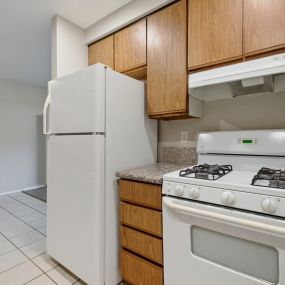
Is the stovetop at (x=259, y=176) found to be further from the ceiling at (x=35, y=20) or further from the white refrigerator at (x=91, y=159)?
the ceiling at (x=35, y=20)

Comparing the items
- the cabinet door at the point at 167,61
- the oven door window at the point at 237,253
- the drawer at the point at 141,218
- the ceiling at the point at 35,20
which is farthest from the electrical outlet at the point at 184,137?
the ceiling at the point at 35,20

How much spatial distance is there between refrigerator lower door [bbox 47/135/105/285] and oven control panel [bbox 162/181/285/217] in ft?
1.70

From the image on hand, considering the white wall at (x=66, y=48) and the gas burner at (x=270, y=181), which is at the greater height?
the white wall at (x=66, y=48)

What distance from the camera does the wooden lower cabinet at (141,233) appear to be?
1256 mm

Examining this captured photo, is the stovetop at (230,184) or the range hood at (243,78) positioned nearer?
the stovetop at (230,184)

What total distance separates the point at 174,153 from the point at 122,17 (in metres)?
1.37

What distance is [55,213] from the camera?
1.70m

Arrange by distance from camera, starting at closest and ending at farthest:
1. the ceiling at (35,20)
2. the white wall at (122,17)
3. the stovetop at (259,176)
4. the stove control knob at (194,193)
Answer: the stovetop at (259,176)
the stove control knob at (194,193)
the white wall at (122,17)
the ceiling at (35,20)

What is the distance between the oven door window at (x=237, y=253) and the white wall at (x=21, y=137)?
415 cm

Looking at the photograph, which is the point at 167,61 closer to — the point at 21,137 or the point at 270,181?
the point at 270,181

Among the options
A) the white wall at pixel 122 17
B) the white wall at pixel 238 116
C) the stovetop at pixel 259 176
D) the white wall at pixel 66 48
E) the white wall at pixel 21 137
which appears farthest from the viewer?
the white wall at pixel 21 137

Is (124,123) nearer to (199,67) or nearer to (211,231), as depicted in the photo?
→ (199,67)

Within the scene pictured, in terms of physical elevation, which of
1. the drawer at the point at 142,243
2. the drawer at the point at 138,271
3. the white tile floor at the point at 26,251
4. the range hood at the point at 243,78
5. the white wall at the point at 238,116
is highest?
the range hood at the point at 243,78

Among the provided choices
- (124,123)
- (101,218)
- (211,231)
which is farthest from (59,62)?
(211,231)
